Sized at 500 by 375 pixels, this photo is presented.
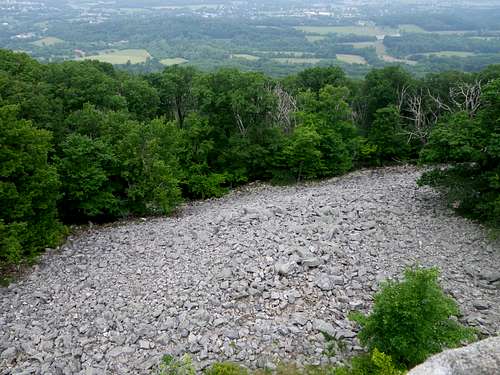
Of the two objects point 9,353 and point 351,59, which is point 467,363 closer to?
point 9,353

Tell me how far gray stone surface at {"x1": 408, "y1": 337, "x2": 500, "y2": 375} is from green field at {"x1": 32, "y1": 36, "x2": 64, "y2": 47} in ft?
366

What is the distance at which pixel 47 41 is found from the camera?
109000 mm

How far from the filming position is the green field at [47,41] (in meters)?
103

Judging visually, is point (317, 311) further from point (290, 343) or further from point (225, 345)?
point (225, 345)

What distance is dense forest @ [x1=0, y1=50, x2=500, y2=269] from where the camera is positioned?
69.3 feet

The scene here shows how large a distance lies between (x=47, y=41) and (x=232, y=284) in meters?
111

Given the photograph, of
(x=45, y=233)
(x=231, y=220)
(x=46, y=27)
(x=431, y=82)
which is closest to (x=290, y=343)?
(x=231, y=220)

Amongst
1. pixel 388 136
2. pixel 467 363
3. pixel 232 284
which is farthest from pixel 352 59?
pixel 467 363

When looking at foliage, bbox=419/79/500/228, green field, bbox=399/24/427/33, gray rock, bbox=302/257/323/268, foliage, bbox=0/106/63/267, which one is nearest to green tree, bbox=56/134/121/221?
foliage, bbox=0/106/63/267

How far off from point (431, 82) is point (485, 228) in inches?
988

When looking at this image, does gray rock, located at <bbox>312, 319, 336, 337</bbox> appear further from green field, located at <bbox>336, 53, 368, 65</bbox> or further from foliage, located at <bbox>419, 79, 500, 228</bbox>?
green field, located at <bbox>336, 53, 368, 65</bbox>

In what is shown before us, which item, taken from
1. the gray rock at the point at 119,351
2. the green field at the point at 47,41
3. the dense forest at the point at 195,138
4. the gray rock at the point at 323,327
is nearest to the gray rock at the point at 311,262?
the gray rock at the point at 323,327

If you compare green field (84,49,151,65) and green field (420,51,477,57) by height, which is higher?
green field (420,51,477,57)

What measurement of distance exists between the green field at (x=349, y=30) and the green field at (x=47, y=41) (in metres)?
74.7
